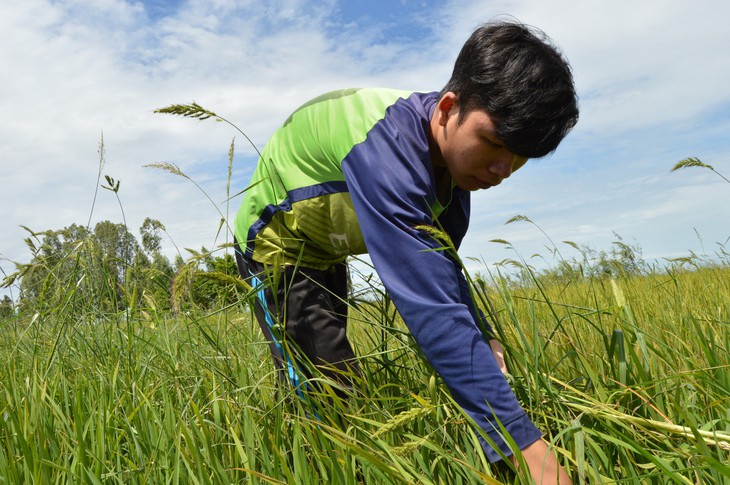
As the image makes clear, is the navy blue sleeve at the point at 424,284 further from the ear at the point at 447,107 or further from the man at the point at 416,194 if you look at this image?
the ear at the point at 447,107

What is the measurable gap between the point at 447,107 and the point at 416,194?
14.2 inches

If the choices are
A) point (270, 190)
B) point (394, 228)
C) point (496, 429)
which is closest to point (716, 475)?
point (496, 429)

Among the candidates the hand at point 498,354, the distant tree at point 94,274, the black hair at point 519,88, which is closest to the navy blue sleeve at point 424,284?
the black hair at point 519,88

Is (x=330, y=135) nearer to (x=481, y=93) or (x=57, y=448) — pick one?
(x=481, y=93)

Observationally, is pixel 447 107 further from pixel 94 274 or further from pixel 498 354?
pixel 94 274

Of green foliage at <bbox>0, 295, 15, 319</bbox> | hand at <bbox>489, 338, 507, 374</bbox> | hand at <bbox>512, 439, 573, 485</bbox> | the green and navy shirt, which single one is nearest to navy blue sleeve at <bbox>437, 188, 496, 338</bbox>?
the green and navy shirt

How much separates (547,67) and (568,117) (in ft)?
0.56

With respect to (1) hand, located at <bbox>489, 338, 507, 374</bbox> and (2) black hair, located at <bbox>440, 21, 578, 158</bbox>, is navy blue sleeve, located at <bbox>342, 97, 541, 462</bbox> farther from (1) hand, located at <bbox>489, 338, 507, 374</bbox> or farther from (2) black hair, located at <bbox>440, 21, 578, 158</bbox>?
(1) hand, located at <bbox>489, 338, 507, 374</bbox>

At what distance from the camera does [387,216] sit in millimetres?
1693

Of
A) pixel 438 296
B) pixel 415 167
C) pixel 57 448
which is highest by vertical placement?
pixel 415 167

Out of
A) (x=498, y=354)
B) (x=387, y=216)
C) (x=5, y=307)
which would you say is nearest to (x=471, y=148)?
(x=387, y=216)

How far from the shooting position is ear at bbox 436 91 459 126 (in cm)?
190

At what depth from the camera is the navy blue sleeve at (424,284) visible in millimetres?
1544

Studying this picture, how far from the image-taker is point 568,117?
1917 millimetres
